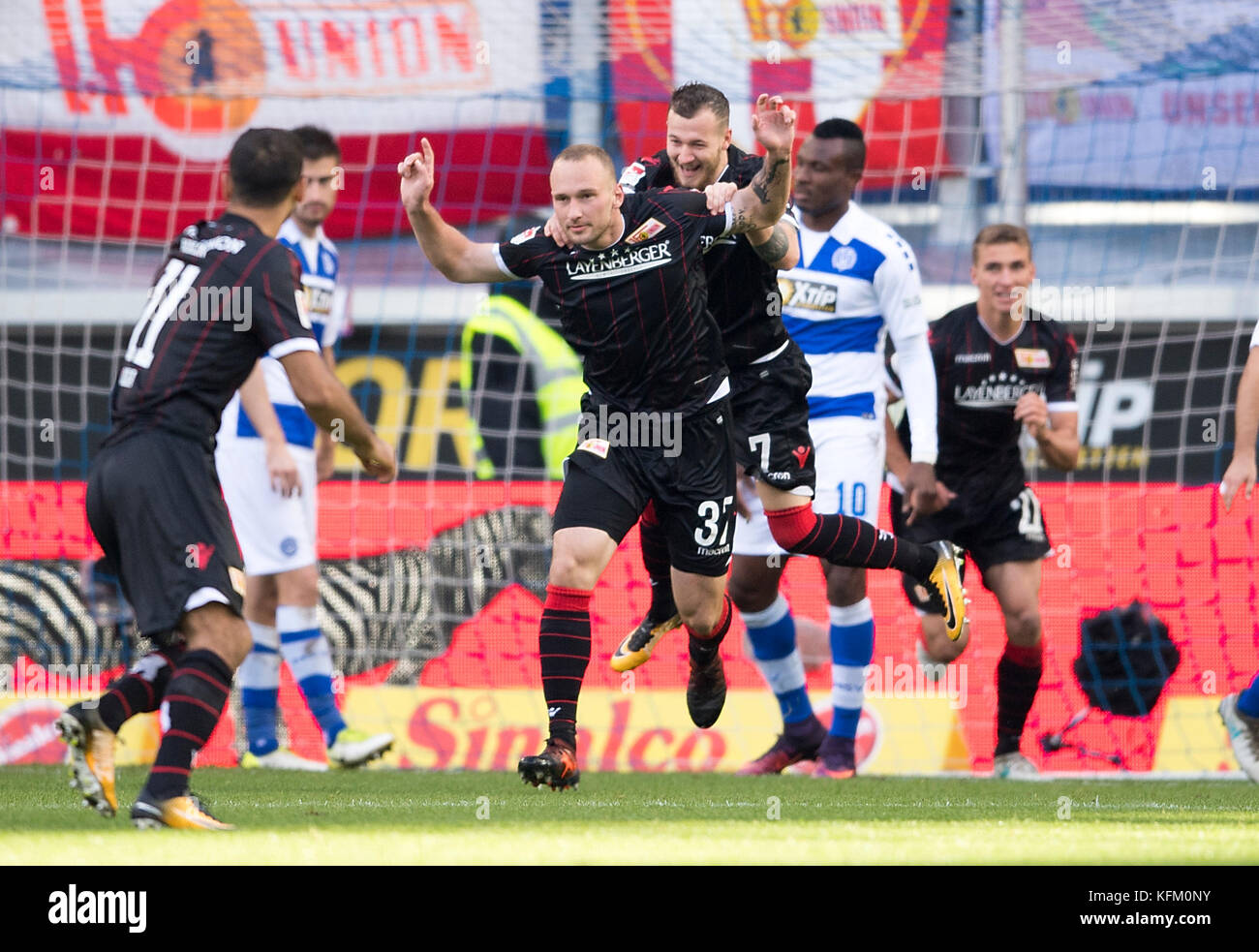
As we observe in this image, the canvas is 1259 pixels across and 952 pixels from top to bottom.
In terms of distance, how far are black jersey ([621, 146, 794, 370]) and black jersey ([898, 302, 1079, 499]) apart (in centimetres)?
126

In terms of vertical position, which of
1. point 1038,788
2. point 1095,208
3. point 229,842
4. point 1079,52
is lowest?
point 1038,788

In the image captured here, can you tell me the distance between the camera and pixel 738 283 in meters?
5.90

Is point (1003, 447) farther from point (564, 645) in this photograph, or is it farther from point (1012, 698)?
point (564, 645)

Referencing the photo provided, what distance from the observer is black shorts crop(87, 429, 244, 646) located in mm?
4148

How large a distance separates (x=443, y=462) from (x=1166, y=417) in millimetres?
4215

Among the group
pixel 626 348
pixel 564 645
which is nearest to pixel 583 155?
pixel 626 348

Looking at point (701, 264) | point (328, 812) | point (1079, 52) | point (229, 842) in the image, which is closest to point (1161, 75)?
point (1079, 52)

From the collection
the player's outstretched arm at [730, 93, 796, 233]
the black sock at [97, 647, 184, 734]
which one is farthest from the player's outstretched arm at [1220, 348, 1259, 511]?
the black sock at [97, 647, 184, 734]

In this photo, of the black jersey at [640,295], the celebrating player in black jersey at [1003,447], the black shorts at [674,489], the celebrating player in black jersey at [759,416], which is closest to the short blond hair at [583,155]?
the black jersey at [640,295]

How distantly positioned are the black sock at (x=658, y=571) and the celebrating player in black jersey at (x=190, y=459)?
70.2 inches

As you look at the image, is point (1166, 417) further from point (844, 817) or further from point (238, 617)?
point (238, 617)

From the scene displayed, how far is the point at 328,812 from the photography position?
464cm

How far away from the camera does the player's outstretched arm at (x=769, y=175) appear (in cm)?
488
